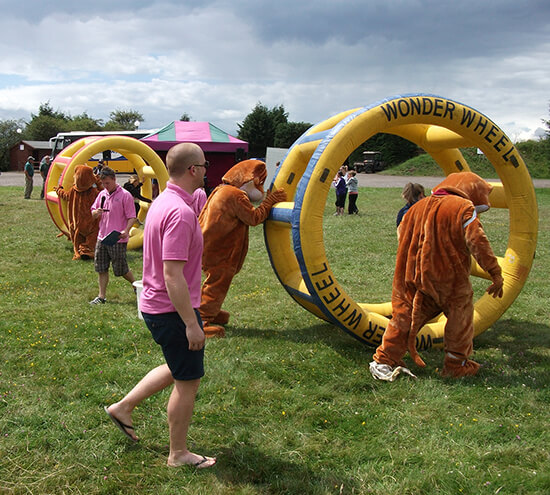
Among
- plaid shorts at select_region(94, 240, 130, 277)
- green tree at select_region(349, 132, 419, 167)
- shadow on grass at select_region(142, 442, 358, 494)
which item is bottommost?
shadow on grass at select_region(142, 442, 358, 494)

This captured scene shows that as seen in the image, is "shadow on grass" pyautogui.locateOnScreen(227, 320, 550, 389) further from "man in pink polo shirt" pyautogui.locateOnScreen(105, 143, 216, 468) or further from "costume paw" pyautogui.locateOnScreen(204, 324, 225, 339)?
"man in pink polo shirt" pyautogui.locateOnScreen(105, 143, 216, 468)

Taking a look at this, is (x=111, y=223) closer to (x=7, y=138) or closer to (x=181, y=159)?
(x=181, y=159)

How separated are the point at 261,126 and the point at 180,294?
50.1 m

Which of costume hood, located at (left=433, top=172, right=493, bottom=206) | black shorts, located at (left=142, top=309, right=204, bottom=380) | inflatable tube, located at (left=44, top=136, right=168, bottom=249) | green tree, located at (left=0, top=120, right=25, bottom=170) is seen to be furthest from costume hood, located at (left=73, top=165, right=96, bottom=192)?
green tree, located at (left=0, top=120, right=25, bottom=170)

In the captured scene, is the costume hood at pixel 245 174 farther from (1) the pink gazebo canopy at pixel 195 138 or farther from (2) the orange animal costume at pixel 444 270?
(1) the pink gazebo canopy at pixel 195 138

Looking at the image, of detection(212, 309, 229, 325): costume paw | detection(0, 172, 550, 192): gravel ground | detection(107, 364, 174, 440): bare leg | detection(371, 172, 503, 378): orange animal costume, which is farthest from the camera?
detection(0, 172, 550, 192): gravel ground

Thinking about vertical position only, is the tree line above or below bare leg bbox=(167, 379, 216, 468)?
above

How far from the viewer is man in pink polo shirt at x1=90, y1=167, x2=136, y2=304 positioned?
21.8 ft

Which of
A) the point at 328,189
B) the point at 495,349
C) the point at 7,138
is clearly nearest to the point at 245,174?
the point at 328,189

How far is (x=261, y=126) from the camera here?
51375mm

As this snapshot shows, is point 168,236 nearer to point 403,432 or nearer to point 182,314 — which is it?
point 182,314

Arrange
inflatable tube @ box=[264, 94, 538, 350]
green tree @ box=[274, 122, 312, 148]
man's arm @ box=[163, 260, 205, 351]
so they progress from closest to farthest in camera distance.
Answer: man's arm @ box=[163, 260, 205, 351]
inflatable tube @ box=[264, 94, 538, 350]
green tree @ box=[274, 122, 312, 148]

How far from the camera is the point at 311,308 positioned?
5645mm

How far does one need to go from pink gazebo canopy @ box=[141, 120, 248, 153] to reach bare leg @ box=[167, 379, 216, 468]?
60.9ft
